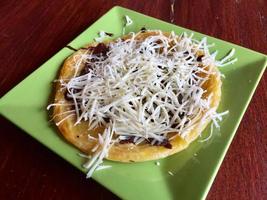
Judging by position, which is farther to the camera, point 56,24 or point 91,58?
point 56,24

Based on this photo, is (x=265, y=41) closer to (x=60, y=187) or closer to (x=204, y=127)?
(x=204, y=127)

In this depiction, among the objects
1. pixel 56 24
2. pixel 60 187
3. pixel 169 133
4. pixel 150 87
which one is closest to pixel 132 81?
A: pixel 150 87

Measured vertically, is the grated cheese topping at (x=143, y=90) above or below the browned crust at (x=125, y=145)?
above

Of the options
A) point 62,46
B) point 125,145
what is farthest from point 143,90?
point 62,46

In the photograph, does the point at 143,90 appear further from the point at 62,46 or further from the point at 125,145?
the point at 62,46

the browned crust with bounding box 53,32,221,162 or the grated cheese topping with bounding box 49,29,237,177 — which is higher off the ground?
the grated cheese topping with bounding box 49,29,237,177
